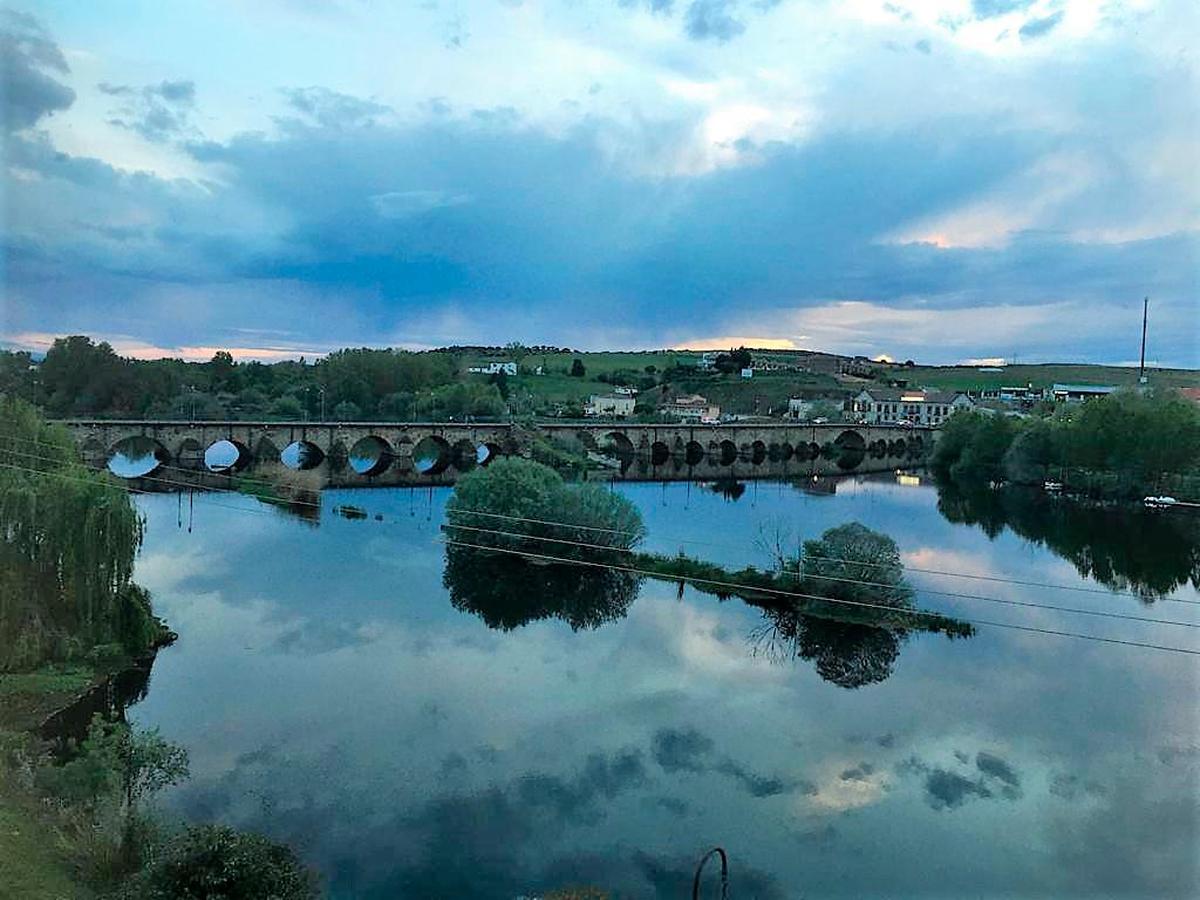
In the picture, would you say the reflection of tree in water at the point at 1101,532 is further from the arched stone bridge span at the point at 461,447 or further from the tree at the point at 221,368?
the tree at the point at 221,368

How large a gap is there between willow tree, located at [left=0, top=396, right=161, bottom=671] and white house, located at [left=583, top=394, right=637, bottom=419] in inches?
2580

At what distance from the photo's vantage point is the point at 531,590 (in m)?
23.2

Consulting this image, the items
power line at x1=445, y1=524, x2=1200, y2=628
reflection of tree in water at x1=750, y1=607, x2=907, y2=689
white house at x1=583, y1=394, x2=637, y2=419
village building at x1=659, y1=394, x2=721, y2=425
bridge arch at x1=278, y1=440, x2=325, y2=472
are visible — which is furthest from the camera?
white house at x1=583, y1=394, x2=637, y2=419

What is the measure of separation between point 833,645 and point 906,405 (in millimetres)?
73566

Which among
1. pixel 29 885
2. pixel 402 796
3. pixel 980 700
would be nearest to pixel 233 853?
pixel 29 885

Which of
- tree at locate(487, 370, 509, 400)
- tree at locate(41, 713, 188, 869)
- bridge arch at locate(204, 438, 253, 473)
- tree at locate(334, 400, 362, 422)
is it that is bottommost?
tree at locate(41, 713, 188, 869)

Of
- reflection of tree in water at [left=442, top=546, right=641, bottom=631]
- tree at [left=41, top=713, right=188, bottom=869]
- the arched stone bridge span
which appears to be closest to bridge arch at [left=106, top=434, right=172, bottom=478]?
the arched stone bridge span

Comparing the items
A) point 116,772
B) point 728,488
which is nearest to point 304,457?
point 728,488

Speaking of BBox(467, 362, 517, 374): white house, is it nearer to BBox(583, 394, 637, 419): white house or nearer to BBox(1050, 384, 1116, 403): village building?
BBox(583, 394, 637, 419): white house

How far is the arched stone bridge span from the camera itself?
42719 millimetres

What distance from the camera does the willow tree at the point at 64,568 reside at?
14.8 m

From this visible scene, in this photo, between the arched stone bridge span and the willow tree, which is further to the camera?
the arched stone bridge span

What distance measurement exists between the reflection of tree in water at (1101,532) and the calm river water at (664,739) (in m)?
3.56

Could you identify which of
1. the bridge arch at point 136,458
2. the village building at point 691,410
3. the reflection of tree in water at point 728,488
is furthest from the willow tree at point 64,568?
the village building at point 691,410
